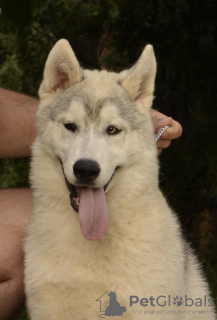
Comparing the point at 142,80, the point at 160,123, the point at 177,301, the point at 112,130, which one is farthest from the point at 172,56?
the point at 177,301

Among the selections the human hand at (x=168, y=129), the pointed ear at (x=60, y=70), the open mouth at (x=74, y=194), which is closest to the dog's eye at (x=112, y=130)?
the open mouth at (x=74, y=194)

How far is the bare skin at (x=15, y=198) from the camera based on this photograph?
13.1ft

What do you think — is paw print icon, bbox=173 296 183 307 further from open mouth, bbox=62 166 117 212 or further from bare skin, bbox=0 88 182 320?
bare skin, bbox=0 88 182 320

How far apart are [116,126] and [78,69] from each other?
457mm

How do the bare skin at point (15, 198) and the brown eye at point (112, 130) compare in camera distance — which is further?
the bare skin at point (15, 198)

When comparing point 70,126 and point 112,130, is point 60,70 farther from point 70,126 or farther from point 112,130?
point 112,130

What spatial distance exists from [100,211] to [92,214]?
2.0 inches

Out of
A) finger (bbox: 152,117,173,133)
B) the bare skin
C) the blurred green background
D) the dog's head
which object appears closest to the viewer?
the dog's head

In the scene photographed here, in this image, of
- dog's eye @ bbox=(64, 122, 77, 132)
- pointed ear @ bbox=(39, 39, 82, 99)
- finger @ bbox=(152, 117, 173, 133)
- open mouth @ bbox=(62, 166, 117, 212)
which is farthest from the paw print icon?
pointed ear @ bbox=(39, 39, 82, 99)

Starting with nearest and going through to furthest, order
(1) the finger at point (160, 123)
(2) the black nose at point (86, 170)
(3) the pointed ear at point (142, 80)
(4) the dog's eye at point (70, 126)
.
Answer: (2) the black nose at point (86, 170) < (4) the dog's eye at point (70, 126) < (3) the pointed ear at point (142, 80) < (1) the finger at point (160, 123)

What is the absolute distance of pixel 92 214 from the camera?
10.9ft

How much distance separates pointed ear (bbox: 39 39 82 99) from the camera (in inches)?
141

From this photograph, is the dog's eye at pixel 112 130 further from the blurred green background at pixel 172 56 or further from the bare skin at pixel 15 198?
the blurred green background at pixel 172 56

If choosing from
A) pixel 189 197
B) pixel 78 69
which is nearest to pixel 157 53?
pixel 189 197
